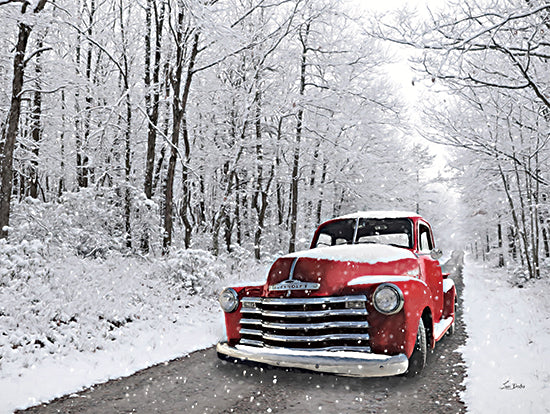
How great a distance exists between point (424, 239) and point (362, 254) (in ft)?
5.63

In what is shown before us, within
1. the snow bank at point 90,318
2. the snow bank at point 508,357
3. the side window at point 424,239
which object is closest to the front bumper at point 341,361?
the snow bank at point 508,357

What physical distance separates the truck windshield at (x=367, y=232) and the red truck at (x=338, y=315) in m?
0.59

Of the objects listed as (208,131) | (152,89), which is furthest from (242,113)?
(208,131)

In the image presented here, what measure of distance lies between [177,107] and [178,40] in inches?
74.3

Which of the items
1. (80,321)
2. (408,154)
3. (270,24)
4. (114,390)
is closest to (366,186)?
(408,154)

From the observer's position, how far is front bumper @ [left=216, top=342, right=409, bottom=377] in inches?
131

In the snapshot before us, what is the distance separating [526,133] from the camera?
1116 centimetres

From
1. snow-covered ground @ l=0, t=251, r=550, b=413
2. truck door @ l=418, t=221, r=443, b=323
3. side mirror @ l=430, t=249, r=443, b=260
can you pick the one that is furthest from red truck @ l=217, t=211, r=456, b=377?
snow-covered ground @ l=0, t=251, r=550, b=413

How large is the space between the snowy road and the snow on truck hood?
1.20 m

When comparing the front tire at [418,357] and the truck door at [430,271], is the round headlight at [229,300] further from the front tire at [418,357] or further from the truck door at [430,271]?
the truck door at [430,271]

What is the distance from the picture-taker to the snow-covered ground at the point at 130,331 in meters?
3.88

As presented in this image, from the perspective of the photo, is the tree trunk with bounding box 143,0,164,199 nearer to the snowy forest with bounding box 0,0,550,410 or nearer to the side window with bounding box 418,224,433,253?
the snowy forest with bounding box 0,0,550,410

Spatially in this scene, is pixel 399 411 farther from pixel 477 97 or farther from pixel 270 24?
pixel 270 24

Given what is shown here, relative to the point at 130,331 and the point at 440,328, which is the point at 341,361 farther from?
Answer: the point at 130,331
